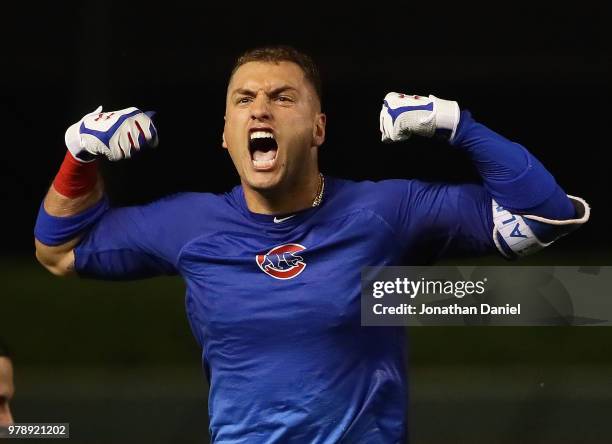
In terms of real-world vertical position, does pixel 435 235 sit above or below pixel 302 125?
below

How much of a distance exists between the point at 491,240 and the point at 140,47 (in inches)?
105

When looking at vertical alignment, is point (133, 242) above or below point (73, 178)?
below

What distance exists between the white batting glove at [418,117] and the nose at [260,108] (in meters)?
0.24

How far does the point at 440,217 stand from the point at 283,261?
319 mm

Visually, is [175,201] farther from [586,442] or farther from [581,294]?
[586,442]

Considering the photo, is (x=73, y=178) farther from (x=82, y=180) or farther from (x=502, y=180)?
(x=502, y=180)

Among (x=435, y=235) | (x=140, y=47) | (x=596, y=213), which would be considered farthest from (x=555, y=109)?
(x=435, y=235)

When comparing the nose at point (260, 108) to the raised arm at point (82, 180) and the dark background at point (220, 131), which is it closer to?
the raised arm at point (82, 180)

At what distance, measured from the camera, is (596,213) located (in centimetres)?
498

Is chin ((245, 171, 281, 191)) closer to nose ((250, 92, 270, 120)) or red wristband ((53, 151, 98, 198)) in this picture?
nose ((250, 92, 270, 120))

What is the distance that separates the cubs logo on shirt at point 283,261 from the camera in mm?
2633

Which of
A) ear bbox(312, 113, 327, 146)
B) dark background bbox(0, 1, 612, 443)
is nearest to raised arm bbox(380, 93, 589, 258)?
ear bbox(312, 113, 327, 146)

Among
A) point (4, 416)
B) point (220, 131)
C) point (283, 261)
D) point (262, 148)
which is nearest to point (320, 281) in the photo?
point (283, 261)

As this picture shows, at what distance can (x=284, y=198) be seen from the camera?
2.70 meters
